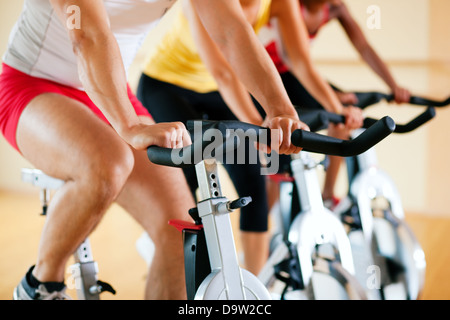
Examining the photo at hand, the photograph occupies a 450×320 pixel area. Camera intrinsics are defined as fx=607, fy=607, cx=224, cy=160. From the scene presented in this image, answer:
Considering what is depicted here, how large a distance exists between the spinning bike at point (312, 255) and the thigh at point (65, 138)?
1.84 feet

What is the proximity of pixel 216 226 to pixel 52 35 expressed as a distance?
70cm

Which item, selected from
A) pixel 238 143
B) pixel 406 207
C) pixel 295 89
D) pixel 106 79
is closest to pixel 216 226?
pixel 238 143

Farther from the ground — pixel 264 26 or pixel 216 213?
pixel 264 26

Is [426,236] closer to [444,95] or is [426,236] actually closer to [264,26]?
[444,95]

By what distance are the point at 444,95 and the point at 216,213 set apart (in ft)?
10.4

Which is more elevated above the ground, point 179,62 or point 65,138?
point 179,62

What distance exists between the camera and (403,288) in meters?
2.16

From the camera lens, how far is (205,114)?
7.48ft

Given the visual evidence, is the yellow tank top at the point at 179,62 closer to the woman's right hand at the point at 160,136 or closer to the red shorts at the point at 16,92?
the red shorts at the point at 16,92

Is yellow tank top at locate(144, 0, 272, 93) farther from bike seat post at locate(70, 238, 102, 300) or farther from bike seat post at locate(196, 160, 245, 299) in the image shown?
bike seat post at locate(196, 160, 245, 299)

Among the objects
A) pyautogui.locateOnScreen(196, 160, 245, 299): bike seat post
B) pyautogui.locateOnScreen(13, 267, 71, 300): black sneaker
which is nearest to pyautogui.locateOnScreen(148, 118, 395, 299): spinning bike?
pyautogui.locateOnScreen(196, 160, 245, 299): bike seat post

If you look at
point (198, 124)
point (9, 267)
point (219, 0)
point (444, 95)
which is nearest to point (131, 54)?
point (219, 0)

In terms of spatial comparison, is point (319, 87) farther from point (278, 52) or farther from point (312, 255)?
point (312, 255)

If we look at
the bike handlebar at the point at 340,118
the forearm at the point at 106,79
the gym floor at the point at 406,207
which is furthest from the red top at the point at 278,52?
the gym floor at the point at 406,207
